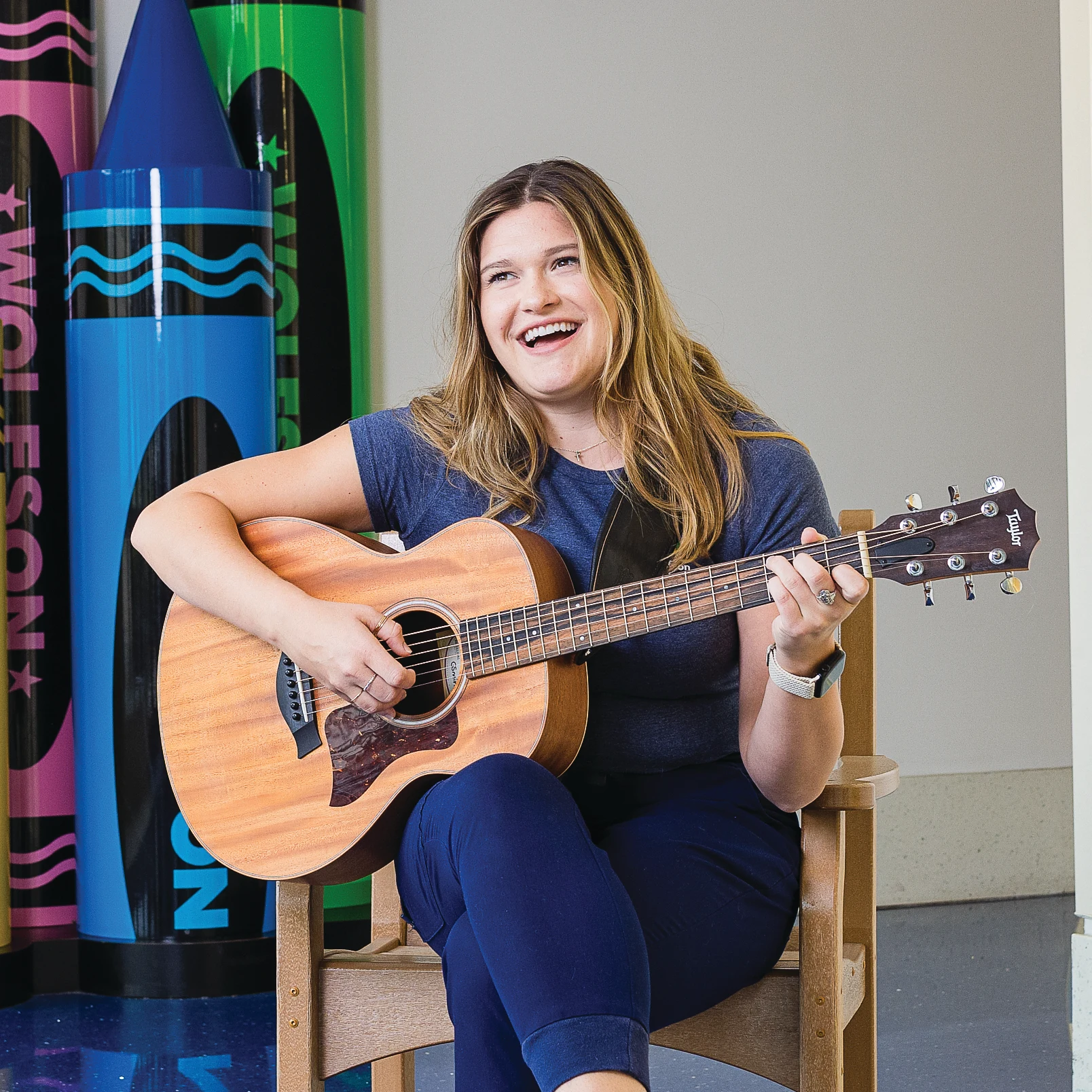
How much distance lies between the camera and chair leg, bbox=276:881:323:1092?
1.64 meters

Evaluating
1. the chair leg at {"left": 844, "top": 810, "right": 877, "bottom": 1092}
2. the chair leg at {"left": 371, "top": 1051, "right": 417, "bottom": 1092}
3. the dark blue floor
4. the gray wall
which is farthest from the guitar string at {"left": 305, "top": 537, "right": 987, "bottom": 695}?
the gray wall

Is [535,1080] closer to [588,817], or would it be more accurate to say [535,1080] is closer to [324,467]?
[588,817]

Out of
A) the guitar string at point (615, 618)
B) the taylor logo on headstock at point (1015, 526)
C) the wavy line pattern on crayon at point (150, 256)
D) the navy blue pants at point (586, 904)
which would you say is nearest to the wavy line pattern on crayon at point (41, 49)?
the wavy line pattern on crayon at point (150, 256)

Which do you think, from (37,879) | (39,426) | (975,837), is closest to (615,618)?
(39,426)

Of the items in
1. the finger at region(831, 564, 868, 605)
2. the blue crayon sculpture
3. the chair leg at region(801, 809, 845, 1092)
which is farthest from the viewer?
the blue crayon sculpture

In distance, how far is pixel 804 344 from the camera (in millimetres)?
3482

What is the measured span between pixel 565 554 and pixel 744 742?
32 cm

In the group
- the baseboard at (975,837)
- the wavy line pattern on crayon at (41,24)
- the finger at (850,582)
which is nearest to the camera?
the finger at (850,582)

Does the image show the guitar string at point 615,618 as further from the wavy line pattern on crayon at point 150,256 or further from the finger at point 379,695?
the wavy line pattern on crayon at point 150,256

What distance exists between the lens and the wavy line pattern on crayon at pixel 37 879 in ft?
9.46

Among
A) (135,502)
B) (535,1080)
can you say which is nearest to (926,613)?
(135,502)

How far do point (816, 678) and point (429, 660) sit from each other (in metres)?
0.46

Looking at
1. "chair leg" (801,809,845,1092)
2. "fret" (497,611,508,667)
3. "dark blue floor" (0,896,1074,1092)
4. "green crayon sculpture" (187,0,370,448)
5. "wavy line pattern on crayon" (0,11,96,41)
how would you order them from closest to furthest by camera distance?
"chair leg" (801,809,845,1092) → "fret" (497,611,508,667) → "dark blue floor" (0,896,1074,1092) → "wavy line pattern on crayon" (0,11,96,41) → "green crayon sculpture" (187,0,370,448)

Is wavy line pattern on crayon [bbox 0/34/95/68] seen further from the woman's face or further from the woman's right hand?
the woman's right hand
